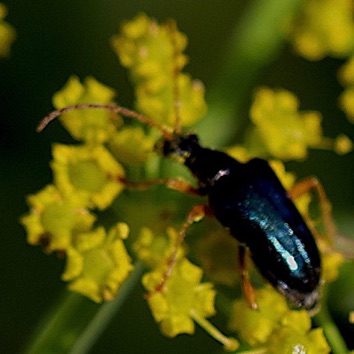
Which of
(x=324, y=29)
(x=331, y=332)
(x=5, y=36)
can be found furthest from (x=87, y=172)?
(x=324, y=29)

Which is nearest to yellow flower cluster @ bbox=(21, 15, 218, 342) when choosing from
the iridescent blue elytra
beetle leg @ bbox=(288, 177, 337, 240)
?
the iridescent blue elytra

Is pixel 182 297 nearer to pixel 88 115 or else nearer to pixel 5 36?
pixel 88 115

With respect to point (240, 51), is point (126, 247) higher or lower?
lower

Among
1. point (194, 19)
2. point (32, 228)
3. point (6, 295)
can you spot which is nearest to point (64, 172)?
point (32, 228)

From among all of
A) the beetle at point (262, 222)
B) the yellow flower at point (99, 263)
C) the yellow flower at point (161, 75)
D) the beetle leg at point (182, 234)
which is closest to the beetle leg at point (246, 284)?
the beetle at point (262, 222)

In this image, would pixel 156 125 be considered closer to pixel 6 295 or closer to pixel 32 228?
pixel 32 228

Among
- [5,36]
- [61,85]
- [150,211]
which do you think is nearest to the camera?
[150,211]
